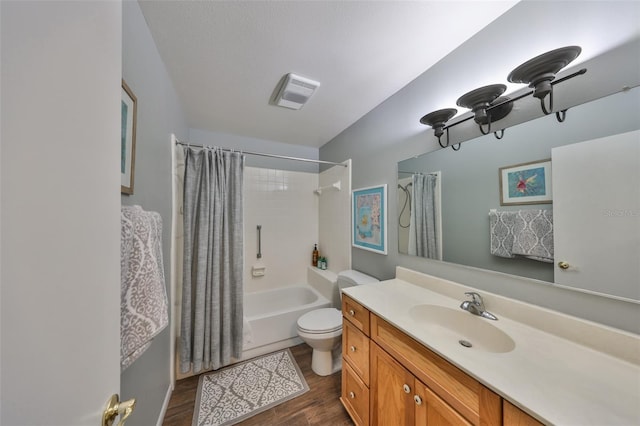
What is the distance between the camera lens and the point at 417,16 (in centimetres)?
109

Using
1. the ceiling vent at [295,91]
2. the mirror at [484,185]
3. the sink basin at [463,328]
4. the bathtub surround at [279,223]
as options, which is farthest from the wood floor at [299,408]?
the ceiling vent at [295,91]

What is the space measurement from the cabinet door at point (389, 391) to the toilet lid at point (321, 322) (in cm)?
61

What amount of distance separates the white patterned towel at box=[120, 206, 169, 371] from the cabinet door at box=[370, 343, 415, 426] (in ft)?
3.31

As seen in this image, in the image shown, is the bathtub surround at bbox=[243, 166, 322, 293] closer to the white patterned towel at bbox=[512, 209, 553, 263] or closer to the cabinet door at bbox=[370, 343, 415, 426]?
the cabinet door at bbox=[370, 343, 415, 426]

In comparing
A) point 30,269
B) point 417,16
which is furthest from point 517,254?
point 30,269

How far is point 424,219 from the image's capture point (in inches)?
58.3

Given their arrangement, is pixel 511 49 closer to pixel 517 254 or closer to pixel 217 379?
pixel 517 254

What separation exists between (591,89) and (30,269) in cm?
169

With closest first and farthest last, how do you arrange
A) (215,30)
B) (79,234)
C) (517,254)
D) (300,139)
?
(79,234) < (517,254) < (215,30) < (300,139)

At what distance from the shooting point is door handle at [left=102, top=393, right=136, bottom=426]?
455 mm

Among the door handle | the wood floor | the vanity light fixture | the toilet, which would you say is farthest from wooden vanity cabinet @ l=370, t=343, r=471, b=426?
the vanity light fixture

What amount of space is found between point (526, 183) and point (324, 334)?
5.31 feet

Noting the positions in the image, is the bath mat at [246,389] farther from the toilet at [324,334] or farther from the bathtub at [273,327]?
the toilet at [324,334]

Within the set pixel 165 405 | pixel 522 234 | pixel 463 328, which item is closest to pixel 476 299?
pixel 463 328
